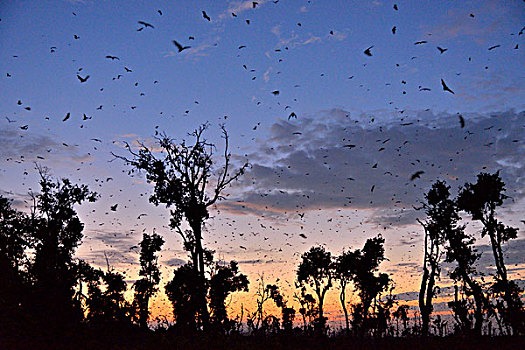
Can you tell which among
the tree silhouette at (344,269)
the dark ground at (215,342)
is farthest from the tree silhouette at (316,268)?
the dark ground at (215,342)

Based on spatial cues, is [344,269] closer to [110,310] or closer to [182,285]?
[182,285]

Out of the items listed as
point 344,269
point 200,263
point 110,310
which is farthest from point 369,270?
point 110,310

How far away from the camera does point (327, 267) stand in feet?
214

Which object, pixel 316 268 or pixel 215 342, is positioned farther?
pixel 316 268

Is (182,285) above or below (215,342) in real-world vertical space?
above

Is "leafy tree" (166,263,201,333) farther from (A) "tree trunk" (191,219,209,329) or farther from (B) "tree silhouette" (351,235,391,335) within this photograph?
(B) "tree silhouette" (351,235,391,335)

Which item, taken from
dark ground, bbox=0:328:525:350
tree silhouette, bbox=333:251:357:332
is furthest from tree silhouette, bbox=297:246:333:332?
dark ground, bbox=0:328:525:350

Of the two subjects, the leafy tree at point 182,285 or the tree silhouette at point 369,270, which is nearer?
the leafy tree at point 182,285

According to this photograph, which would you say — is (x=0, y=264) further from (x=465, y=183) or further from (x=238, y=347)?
(x=465, y=183)

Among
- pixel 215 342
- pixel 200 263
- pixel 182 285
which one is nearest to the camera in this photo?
pixel 215 342

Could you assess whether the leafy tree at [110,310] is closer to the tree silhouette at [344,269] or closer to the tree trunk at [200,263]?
the tree trunk at [200,263]

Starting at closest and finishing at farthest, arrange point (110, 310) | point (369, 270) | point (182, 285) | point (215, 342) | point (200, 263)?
point (215, 342), point (110, 310), point (200, 263), point (182, 285), point (369, 270)

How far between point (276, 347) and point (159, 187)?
2899cm

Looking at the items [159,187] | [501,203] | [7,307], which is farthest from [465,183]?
[7,307]
